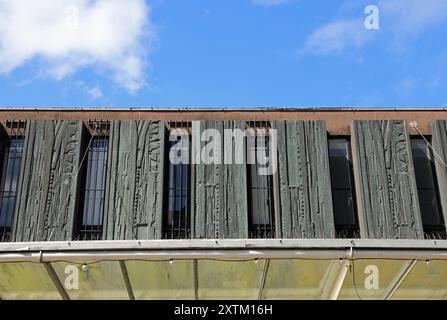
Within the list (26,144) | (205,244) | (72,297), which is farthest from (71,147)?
(205,244)

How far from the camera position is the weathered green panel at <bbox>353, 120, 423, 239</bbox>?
51.6ft

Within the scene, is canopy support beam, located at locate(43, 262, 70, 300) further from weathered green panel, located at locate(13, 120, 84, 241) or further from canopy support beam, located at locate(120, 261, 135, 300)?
weathered green panel, located at locate(13, 120, 84, 241)

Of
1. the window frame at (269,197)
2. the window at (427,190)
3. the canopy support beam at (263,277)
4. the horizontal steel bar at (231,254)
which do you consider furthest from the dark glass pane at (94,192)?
the window at (427,190)

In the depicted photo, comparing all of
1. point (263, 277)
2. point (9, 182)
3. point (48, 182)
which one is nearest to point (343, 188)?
point (263, 277)

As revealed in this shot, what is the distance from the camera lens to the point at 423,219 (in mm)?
16422

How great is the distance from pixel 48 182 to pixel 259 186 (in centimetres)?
673

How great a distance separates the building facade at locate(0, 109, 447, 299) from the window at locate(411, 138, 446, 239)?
0.03 meters

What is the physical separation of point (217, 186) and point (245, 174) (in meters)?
Result: 0.99

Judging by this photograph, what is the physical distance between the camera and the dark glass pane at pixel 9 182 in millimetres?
16078

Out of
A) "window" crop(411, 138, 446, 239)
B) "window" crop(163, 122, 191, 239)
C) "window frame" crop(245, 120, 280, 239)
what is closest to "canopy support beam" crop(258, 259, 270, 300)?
"window frame" crop(245, 120, 280, 239)

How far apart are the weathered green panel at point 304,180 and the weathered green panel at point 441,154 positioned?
359 centimetres

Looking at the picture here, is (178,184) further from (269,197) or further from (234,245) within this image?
(234,245)

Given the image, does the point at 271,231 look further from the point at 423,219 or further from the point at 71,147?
the point at 71,147

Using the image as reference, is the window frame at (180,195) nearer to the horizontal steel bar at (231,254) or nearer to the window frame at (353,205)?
the window frame at (353,205)
